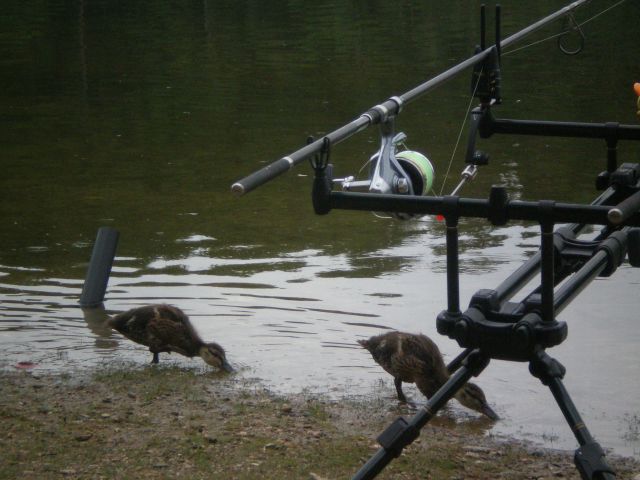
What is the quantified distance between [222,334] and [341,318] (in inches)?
30.0

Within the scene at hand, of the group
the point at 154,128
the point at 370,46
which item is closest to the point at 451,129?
the point at 154,128

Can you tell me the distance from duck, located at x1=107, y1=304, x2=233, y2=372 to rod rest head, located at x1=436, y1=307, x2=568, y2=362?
9.81ft

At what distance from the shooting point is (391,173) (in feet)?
13.6

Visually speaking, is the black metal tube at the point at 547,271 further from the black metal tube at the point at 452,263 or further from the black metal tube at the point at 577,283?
the black metal tube at the point at 452,263

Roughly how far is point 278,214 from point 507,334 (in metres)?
6.68

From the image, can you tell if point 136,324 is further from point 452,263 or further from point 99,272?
point 452,263

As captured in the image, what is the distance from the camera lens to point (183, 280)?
8273mm

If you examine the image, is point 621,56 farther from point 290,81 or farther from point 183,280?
point 183,280

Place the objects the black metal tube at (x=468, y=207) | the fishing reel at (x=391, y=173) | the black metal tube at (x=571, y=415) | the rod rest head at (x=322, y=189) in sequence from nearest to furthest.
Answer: the black metal tube at (x=468, y=207) < the black metal tube at (x=571, y=415) < the rod rest head at (x=322, y=189) < the fishing reel at (x=391, y=173)

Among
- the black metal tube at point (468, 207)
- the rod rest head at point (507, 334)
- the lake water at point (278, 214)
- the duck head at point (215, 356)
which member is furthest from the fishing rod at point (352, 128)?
the duck head at point (215, 356)

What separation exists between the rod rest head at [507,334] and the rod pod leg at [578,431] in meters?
0.06

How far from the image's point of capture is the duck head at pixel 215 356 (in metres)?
6.32

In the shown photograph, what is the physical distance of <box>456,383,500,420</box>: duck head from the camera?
18.6 feet

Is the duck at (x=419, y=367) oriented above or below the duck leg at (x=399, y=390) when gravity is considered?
above
